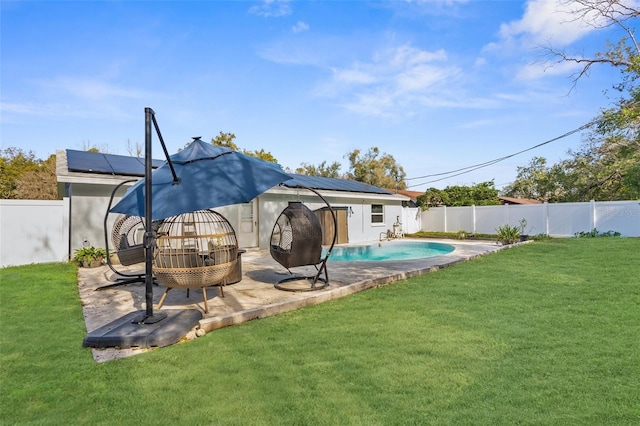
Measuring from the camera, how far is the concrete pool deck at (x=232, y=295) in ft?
16.0

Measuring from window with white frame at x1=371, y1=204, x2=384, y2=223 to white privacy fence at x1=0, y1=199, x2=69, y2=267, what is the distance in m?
13.9

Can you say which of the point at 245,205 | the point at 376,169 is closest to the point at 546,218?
the point at 245,205

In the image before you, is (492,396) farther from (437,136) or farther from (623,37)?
(437,136)

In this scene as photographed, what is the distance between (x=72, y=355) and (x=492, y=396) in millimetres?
4014

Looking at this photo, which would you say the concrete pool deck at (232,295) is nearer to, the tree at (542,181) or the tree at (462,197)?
the tree at (462,197)

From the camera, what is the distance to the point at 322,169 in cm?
4000

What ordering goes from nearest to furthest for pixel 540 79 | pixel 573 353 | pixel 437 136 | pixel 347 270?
pixel 573 353 → pixel 347 270 → pixel 540 79 → pixel 437 136

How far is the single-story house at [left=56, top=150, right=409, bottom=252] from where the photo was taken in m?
10.1

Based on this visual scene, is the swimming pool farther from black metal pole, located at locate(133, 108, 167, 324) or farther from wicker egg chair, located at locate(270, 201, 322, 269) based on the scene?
black metal pole, located at locate(133, 108, 167, 324)

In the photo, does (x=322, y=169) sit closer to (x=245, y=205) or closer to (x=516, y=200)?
(x=516, y=200)

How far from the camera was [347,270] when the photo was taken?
872cm

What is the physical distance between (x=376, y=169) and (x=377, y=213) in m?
17.9

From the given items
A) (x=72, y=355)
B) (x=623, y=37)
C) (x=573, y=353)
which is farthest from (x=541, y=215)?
(x=72, y=355)

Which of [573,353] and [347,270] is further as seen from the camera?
[347,270]
